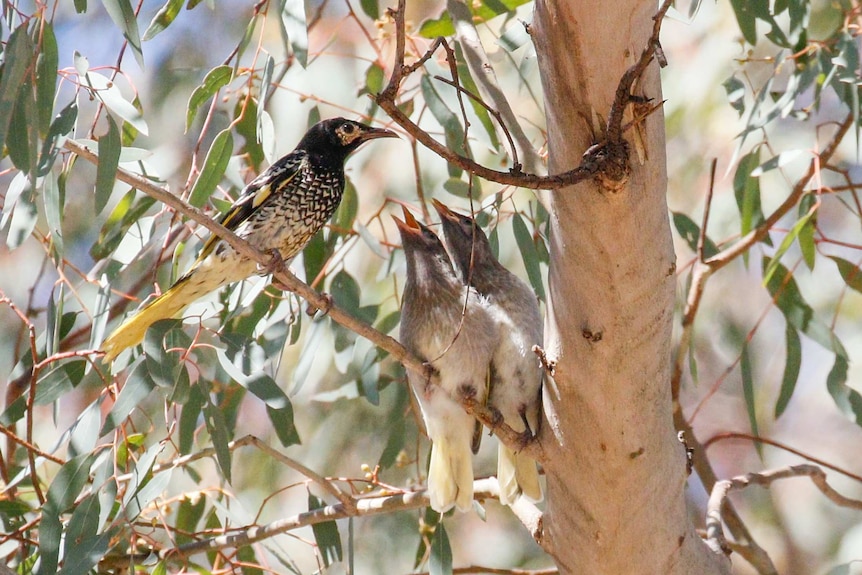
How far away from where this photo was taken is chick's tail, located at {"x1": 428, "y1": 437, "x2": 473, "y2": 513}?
244 centimetres

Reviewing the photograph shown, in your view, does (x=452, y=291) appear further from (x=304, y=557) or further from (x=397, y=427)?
(x=304, y=557)

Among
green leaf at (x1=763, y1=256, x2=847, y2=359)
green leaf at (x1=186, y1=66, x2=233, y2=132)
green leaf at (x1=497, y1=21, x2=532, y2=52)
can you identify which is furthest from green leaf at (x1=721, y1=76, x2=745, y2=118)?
green leaf at (x1=186, y1=66, x2=233, y2=132)

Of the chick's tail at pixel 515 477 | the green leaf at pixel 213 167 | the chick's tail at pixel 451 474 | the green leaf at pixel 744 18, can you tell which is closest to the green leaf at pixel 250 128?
the green leaf at pixel 213 167

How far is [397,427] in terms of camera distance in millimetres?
3090

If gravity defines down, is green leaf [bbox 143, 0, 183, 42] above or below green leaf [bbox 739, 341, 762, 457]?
above

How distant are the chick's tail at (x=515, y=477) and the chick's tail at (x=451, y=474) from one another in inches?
3.4

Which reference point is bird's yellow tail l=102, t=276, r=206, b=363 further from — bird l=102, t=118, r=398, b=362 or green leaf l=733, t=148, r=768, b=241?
green leaf l=733, t=148, r=768, b=241

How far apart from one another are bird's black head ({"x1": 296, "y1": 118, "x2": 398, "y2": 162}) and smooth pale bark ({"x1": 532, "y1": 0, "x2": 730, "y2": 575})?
4.65 feet

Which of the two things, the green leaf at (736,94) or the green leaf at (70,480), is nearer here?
the green leaf at (70,480)

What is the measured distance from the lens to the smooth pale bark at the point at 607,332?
1639mm

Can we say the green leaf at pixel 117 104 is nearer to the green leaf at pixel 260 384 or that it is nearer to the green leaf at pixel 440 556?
the green leaf at pixel 260 384

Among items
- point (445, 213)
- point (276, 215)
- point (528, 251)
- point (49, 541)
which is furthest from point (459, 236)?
point (49, 541)

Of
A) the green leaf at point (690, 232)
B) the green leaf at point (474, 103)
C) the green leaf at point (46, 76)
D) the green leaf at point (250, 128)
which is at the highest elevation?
the green leaf at point (690, 232)

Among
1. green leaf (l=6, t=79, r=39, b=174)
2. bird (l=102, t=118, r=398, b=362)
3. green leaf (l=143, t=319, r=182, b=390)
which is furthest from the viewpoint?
bird (l=102, t=118, r=398, b=362)
